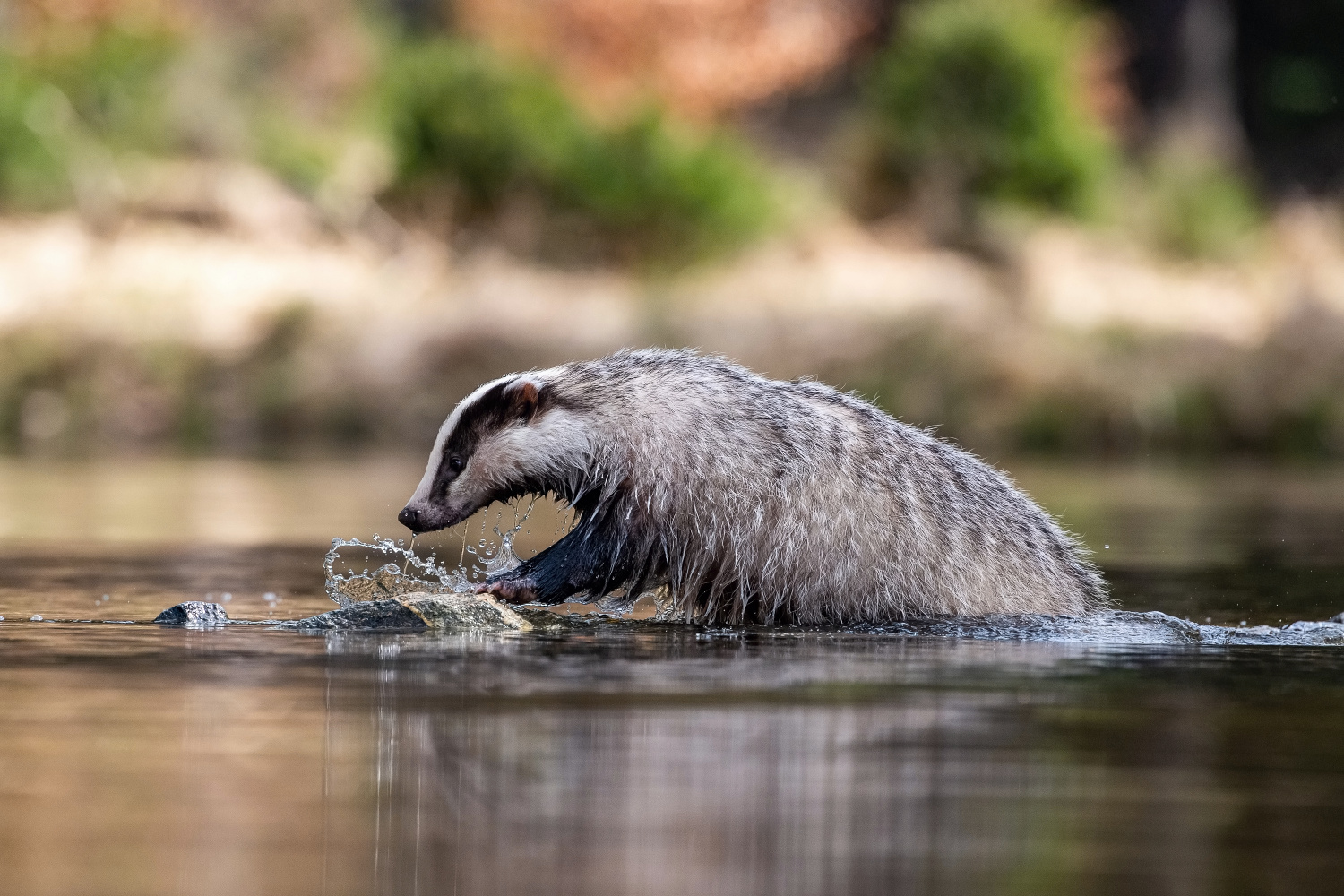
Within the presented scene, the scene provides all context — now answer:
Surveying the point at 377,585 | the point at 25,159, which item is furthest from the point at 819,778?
the point at 25,159

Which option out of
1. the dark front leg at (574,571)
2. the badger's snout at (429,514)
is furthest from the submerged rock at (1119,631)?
the badger's snout at (429,514)

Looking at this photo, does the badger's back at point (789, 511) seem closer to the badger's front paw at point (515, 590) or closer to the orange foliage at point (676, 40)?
the badger's front paw at point (515, 590)

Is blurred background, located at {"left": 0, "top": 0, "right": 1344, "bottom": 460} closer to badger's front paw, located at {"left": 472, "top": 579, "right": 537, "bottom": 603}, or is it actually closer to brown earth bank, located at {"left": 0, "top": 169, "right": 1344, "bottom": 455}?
brown earth bank, located at {"left": 0, "top": 169, "right": 1344, "bottom": 455}

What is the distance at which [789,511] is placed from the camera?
725cm

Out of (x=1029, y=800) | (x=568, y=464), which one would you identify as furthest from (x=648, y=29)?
(x=1029, y=800)

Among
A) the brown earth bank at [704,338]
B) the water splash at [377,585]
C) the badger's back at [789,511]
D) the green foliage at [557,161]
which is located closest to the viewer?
the badger's back at [789,511]

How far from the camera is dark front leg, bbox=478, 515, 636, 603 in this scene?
7242mm

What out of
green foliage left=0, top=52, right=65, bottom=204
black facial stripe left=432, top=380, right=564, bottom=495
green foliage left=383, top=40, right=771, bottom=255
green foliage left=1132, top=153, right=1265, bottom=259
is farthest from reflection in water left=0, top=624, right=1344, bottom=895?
green foliage left=0, top=52, right=65, bottom=204

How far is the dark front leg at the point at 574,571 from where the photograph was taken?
7.24 meters

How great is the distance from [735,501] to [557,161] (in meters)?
19.6

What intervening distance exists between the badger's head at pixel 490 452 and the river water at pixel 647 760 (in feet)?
2.13

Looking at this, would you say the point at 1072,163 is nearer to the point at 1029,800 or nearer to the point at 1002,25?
the point at 1002,25

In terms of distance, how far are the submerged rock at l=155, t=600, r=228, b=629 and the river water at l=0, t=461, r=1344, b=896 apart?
123mm

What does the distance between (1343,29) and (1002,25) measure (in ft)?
39.0
